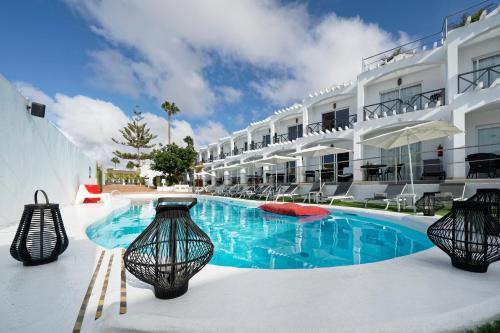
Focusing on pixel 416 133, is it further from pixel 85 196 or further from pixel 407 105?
pixel 85 196

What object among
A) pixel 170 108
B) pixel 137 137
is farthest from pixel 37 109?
pixel 137 137

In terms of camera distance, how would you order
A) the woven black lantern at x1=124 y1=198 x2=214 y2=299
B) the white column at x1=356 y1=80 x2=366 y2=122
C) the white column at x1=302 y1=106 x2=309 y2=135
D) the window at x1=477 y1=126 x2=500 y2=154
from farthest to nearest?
the white column at x1=302 y1=106 x2=309 y2=135, the white column at x1=356 y1=80 x2=366 y2=122, the window at x1=477 y1=126 x2=500 y2=154, the woven black lantern at x1=124 y1=198 x2=214 y2=299

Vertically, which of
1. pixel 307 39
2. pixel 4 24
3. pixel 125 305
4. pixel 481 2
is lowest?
pixel 125 305

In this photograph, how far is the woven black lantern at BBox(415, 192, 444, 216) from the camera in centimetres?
676

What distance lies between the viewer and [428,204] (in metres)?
6.71

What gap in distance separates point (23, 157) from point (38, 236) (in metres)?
5.05

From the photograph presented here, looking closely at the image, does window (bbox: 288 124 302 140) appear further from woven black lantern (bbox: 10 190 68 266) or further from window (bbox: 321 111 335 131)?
woven black lantern (bbox: 10 190 68 266)

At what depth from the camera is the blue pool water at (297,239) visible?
4.53m

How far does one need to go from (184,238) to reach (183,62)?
745 inches

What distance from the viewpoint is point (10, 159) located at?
579 cm

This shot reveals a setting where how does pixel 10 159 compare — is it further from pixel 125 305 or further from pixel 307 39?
pixel 307 39

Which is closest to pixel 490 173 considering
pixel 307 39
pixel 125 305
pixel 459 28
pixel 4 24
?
pixel 459 28

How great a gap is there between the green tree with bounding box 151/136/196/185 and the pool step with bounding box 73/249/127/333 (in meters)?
28.3

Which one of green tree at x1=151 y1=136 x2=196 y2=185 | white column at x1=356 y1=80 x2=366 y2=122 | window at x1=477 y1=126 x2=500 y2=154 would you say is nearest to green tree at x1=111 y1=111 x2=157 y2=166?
green tree at x1=151 y1=136 x2=196 y2=185
